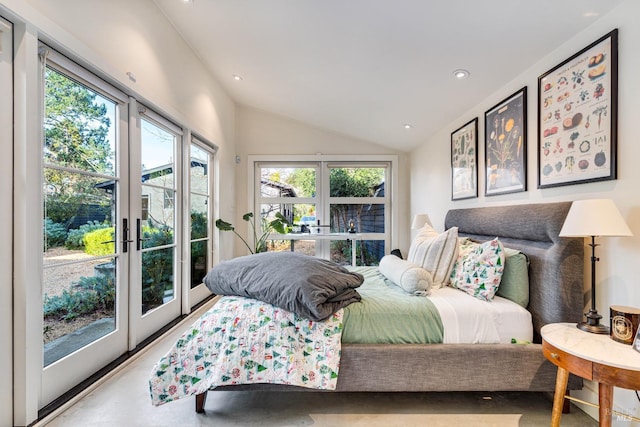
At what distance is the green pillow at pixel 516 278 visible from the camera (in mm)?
1826

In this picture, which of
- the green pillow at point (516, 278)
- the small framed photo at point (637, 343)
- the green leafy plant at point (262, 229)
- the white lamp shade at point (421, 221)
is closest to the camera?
the small framed photo at point (637, 343)

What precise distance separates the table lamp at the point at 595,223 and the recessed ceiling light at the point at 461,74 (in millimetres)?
1430

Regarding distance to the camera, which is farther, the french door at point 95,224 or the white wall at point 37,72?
the french door at point 95,224

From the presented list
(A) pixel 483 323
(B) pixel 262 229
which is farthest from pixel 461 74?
(B) pixel 262 229

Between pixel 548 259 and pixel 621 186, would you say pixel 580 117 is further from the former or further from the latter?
pixel 548 259

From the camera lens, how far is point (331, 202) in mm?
4938

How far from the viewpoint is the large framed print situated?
1486 millimetres

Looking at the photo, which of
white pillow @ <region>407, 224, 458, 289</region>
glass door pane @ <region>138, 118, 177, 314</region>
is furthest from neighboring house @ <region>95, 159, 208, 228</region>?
white pillow @ <region>407, 224, 458, 289</region>

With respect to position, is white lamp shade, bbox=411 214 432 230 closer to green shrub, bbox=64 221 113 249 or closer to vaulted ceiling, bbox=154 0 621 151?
vaulted ceiling, bbox=154 0 621 151

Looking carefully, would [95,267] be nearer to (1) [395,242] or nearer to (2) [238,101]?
(2) [238,101]

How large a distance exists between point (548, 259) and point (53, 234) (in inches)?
114

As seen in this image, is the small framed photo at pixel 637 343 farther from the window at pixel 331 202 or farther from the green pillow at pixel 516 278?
the window at pixel 331 202

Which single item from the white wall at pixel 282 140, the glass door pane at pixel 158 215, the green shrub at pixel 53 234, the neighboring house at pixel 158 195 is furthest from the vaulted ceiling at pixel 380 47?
the green shrub at pixel 53 234

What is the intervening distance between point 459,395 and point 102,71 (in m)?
3.10
